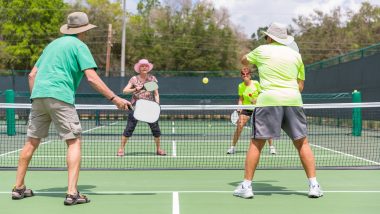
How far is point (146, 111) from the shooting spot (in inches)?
223

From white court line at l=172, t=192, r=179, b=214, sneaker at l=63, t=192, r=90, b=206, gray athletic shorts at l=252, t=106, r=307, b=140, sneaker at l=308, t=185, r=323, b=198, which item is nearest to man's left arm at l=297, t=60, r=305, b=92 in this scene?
gray athletic shorts at l=252, t=106, r=307, b=140

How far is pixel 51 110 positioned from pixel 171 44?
43437mm

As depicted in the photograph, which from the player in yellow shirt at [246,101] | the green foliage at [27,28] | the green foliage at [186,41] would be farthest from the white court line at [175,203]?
the green foliage at [27,28]

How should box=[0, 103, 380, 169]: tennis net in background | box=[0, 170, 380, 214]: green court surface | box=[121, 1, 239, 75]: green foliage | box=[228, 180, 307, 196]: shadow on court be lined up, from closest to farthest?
1. box=[0, 170, 380, 214]: green court surface
2. box=[228, 180, 307, 196]: shadow on court
3. box=[0, 103, 380, 169]: tennis net in background
4. box=[121, 1, 239, 75]: green foliage

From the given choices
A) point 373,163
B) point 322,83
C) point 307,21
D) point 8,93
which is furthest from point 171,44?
point 373,163

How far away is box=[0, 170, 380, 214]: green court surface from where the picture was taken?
4.89 meters

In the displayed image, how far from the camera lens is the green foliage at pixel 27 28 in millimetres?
48750

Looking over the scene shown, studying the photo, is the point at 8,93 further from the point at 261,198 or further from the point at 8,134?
Answer: the point at 261,198

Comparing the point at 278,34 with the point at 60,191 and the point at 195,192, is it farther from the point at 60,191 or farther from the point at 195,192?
the point at 60,191

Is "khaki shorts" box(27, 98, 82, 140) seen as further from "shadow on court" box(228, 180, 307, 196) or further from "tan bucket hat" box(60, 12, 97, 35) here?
"shadow on court" box(228, 180, 307, 196)

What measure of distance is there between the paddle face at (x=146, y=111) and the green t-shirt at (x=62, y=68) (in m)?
0.75

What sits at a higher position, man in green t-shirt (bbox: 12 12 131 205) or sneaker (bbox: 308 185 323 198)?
man in green t-shirt (bbox: 12 12 131 205)

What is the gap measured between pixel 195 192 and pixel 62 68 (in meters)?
1.87

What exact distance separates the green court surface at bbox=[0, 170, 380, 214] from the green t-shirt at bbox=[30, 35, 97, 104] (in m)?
1.04
